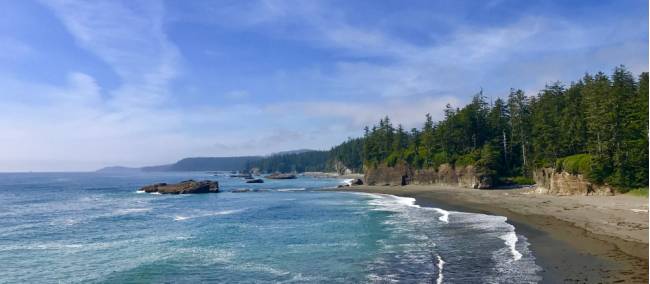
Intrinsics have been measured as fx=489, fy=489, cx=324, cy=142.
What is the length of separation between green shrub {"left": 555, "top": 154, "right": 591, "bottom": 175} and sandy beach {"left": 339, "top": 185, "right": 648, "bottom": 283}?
4443mm

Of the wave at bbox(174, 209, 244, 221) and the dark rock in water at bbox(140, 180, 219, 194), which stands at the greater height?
the dark rock in water at bbox(140, 180, 219, 194)

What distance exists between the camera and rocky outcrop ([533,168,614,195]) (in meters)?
59.5

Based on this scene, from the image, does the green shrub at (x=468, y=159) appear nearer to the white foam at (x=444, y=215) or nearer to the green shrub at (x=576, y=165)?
the green shrub at (x=576, y=165)

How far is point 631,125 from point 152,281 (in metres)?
60.8

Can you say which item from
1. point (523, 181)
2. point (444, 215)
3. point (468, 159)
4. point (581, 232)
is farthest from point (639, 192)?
point (468, 159)

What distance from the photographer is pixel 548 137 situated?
8019 cm

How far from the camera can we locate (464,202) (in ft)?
218

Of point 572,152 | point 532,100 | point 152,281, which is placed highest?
point 532,100

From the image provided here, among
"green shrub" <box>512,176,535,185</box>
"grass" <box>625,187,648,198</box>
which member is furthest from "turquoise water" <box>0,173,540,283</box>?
"green shrub" <box>512,176,535,185</box>

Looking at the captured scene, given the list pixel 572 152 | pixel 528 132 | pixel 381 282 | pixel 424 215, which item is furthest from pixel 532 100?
pixel 381 282

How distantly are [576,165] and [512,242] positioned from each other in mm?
34498

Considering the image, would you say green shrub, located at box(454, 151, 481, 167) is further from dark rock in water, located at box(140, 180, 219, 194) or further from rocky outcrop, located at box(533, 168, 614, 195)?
dark rock in water, located at box(140, 180, 219, 194)

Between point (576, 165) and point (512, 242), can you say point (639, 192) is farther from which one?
point (512, 242)

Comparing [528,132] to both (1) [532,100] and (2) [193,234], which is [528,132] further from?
(2) [193,234]
